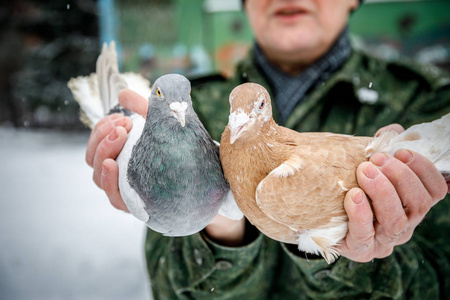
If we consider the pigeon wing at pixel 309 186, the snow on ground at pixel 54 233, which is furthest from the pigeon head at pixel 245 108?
the snow on ground at pixel 54 233

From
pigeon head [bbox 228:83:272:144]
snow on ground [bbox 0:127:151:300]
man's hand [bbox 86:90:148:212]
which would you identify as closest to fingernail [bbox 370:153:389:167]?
pigeon head [bbox 228:83:272:144]

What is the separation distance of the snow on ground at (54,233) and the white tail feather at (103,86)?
201 millimetres

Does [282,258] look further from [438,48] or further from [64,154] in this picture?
[438,48]

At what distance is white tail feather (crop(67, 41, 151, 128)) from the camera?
713 millimetres

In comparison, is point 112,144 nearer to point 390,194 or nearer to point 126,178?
point 126,178

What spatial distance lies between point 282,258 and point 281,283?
0.72 ft

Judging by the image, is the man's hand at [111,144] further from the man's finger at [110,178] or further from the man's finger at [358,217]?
the man's finger at [358,217]

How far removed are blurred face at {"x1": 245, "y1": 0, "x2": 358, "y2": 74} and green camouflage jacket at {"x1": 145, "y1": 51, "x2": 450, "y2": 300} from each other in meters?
0.10

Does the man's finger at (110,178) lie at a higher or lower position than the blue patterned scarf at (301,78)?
lower

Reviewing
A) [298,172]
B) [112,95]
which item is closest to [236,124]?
[298,172]

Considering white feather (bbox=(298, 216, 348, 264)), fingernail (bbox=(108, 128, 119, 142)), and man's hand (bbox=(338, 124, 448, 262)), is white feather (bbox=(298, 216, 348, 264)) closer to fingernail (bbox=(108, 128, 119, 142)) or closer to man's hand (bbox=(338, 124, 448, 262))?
man's hand (bbox=(338, 124, 448, 262))

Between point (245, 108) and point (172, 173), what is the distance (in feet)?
0.62

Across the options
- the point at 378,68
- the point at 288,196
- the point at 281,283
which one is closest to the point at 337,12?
the point at 378,68

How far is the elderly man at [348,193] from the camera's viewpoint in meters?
0.58
